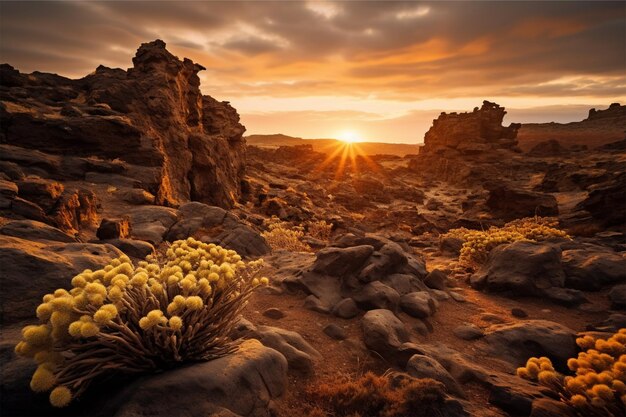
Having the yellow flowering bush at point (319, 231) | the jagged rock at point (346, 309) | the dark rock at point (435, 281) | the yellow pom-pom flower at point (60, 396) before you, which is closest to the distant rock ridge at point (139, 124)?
the yellow flowering bush at point (319, 231)

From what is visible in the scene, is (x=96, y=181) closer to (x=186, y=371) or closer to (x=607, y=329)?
(x=186, y=371)

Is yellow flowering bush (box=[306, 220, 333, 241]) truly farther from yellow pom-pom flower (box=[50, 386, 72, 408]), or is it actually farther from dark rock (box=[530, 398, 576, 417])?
Result: yellow pom-pom flower (box=[50, 386, 72, 408])

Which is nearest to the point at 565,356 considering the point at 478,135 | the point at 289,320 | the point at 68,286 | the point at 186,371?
the point at 289,320

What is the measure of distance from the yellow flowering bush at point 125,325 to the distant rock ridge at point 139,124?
1457 cm

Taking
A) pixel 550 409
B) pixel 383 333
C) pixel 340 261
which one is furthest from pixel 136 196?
pixel 550 409

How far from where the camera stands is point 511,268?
33.7 feet

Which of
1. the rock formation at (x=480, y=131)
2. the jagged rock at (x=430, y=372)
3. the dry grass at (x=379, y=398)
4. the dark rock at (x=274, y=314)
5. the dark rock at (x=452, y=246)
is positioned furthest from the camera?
the rock formation at (x=480, y=131)

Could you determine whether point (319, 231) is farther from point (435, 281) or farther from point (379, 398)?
point (379, 398)

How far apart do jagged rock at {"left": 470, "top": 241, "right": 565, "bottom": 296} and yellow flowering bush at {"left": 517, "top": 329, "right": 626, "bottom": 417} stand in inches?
194

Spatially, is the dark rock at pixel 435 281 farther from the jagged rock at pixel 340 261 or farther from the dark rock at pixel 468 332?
the dark rock at pixel 468 332

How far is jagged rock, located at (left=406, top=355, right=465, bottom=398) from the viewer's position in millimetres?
4891

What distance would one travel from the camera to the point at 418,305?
8.01 m

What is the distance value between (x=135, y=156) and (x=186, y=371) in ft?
61.4

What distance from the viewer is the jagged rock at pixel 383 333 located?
19.9 ft
